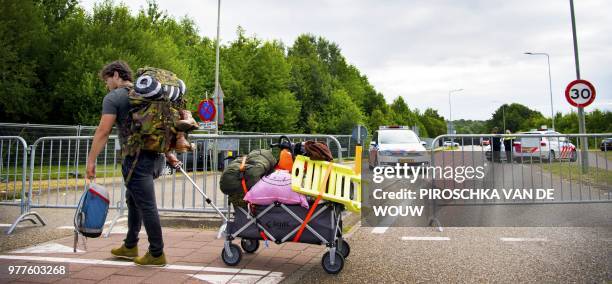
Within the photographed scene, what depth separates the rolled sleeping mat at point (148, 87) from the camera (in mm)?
4055

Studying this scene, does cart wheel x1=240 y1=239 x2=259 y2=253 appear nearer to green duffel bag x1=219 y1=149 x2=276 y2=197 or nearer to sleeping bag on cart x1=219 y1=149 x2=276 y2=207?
sleeping bag on cart x1=219 y1=149 x2=276 y2=207

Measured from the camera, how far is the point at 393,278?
3941 mm

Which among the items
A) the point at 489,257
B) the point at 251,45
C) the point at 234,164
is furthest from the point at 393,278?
the point at 251,45

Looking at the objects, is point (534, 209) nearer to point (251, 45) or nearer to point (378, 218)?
point (378, 218)

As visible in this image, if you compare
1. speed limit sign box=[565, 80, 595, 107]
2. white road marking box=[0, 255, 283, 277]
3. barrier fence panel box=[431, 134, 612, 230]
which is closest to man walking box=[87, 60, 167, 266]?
white road marking box=[0, 255, 283, 277]

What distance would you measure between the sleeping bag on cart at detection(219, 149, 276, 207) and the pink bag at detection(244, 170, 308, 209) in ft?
0.28

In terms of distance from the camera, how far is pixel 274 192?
4.16m

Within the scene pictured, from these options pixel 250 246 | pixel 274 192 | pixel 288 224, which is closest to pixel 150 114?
pixel 274 192

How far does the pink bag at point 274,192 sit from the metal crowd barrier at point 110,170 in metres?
2.16

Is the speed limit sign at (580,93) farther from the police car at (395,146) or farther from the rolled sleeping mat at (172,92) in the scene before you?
the rolled sleeping mat at (172,92)

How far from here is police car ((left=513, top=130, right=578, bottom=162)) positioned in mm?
6828

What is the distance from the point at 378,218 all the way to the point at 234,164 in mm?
3236

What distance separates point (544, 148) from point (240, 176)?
197 inches

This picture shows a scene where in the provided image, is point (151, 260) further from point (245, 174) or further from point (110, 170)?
point (110, 170)
